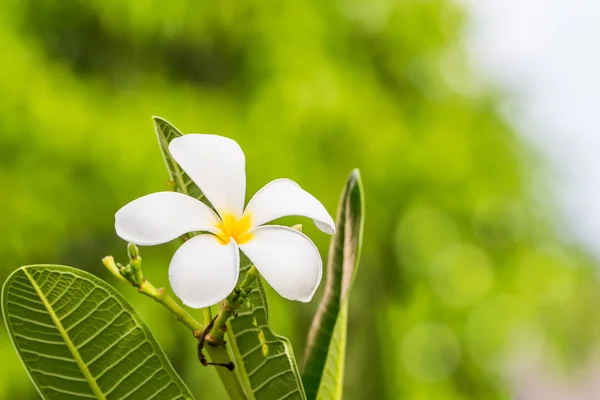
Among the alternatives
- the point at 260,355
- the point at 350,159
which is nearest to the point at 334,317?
the point at 260,355

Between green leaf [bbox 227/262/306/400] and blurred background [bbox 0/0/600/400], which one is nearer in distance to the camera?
green leaf [bbox 227/262/306/400]

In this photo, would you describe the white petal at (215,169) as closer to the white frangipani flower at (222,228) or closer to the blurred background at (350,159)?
the white frangipani flower at (222,228)

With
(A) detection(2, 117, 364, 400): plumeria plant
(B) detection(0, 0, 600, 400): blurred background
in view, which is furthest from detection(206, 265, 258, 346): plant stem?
(B) detection(0, 0, 600, 400): blurred background

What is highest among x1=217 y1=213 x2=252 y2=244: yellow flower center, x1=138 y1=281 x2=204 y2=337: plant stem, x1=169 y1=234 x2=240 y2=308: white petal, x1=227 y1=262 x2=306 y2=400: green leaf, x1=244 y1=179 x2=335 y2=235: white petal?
x1=244 y1=179 x2=335 y2=235: white petal

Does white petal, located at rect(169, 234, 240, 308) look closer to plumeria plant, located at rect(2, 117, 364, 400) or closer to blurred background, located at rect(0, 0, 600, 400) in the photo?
plumeria plant, located at rect(2, 117, 364, 400)

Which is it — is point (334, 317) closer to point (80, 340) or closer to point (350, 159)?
point (80, 340)

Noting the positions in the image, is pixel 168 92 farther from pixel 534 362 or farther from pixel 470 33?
pixel 534 362

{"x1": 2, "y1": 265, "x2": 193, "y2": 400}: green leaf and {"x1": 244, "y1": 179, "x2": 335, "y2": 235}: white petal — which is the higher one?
{"x1": 244, "y1": 179, "x2": 335, "y2": 235}: white petal

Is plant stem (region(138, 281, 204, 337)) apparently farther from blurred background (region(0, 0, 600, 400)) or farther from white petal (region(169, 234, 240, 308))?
blurred background (region(0, 0, 600, 400))
